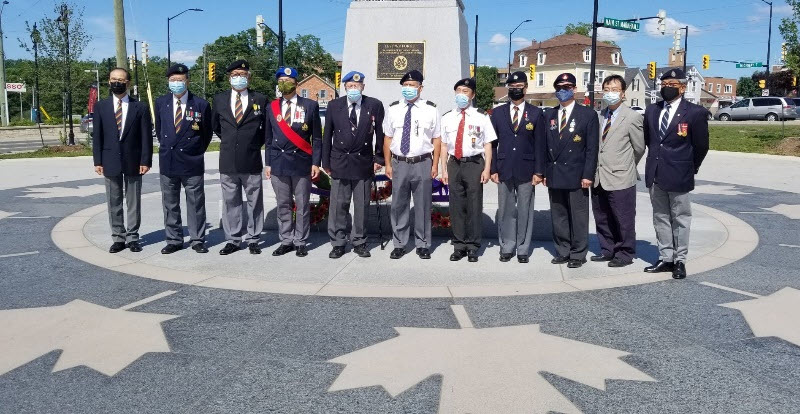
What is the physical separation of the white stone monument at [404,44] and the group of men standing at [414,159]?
7.31ft

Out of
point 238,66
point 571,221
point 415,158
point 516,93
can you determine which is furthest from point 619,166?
point 238,66

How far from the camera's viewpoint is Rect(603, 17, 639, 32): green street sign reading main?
94.1 ft

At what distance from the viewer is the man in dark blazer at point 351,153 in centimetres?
647

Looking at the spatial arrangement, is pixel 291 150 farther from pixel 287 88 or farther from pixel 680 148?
pixel 680 148

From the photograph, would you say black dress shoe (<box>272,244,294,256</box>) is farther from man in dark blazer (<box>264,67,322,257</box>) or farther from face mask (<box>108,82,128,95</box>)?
face mask (<box>108,82,128,95</box>)

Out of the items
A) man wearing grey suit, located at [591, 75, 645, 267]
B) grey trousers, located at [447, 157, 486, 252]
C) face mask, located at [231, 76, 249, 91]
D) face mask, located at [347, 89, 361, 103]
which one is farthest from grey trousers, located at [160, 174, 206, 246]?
man wearing grey suit, located at [591, 75, 645, 267]

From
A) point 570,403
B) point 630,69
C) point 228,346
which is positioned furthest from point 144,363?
point 630,69

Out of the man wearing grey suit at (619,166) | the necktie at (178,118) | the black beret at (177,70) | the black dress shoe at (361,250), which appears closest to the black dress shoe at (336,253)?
the black dress shoe at (361,250)

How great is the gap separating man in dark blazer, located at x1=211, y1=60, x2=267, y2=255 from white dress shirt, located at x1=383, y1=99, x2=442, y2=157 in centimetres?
138

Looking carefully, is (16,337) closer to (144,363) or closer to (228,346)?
(144,363)

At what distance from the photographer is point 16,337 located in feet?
14.1

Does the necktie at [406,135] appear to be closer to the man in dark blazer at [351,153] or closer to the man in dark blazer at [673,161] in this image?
the man in dark blazer at [351,153]

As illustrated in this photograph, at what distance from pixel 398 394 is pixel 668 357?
172 centimetres

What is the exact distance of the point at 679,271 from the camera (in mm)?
5840
